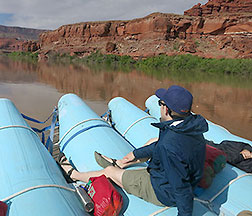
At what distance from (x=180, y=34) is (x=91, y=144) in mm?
45389

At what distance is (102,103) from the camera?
8758 millimetres

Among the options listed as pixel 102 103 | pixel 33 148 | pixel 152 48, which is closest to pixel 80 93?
pixel 102 103

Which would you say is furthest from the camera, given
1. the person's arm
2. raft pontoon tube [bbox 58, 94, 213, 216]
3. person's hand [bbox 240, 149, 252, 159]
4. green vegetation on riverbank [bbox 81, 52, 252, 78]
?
green vegetation on riverbank [bbox 81, 52, 252, 78]

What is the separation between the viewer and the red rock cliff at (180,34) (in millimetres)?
36125

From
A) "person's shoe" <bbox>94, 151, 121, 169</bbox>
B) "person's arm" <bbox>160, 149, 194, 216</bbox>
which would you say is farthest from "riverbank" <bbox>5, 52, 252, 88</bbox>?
"person's arm" <bbox>160, 149, 194, 216</bbox>

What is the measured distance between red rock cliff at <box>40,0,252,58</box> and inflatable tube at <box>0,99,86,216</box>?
31.8 meters

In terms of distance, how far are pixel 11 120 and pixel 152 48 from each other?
131 ft

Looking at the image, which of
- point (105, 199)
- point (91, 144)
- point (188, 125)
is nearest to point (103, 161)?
point (91, 144)

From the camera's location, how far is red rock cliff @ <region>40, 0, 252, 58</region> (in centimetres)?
3612

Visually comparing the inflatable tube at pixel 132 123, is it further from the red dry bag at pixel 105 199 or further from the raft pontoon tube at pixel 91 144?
the red dry bag at pixel 105 199

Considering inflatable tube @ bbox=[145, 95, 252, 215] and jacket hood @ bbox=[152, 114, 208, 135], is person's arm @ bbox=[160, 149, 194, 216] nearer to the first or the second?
jacket hood @ bbox=[152, 114, 208, 135]

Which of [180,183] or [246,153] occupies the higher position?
[180,183]

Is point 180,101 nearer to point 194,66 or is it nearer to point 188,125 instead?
point 188,125

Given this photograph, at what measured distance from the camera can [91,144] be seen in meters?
3.21
